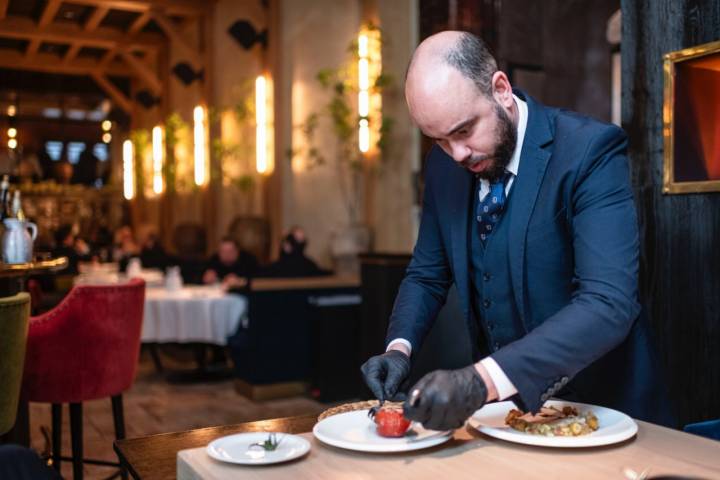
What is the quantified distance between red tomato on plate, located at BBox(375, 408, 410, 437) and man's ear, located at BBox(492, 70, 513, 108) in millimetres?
664

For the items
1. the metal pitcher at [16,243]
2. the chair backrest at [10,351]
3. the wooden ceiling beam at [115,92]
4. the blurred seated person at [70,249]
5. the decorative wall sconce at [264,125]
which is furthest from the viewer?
the wooden ceiling beam at [115,92]

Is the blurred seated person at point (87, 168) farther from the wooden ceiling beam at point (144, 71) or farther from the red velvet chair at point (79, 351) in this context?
the red velvet chair at point (79, 351)

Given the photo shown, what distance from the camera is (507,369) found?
1342 millimetres

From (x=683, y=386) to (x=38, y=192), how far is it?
607 inches

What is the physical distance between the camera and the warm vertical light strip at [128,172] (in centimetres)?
1659

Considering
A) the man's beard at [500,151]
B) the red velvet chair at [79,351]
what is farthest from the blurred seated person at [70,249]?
the man's beard at [500,151]

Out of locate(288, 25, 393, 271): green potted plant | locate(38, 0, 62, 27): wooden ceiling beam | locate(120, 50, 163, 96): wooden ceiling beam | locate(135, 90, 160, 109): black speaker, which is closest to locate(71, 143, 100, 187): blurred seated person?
locate(135, 90, 160, 109): black speaker

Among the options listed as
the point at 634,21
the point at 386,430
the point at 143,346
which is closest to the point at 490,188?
the point at 386,430

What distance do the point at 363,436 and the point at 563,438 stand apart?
337mm

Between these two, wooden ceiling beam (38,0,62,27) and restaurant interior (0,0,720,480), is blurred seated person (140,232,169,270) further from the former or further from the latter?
wooden ceiling beam (38,0,62,27)

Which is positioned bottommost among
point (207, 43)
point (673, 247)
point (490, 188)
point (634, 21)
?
point (673, 247)

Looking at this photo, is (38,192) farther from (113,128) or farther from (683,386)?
(683,386)

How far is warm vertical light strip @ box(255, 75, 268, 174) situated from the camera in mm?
9359

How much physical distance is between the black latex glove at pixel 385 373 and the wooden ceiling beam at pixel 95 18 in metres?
10.9
